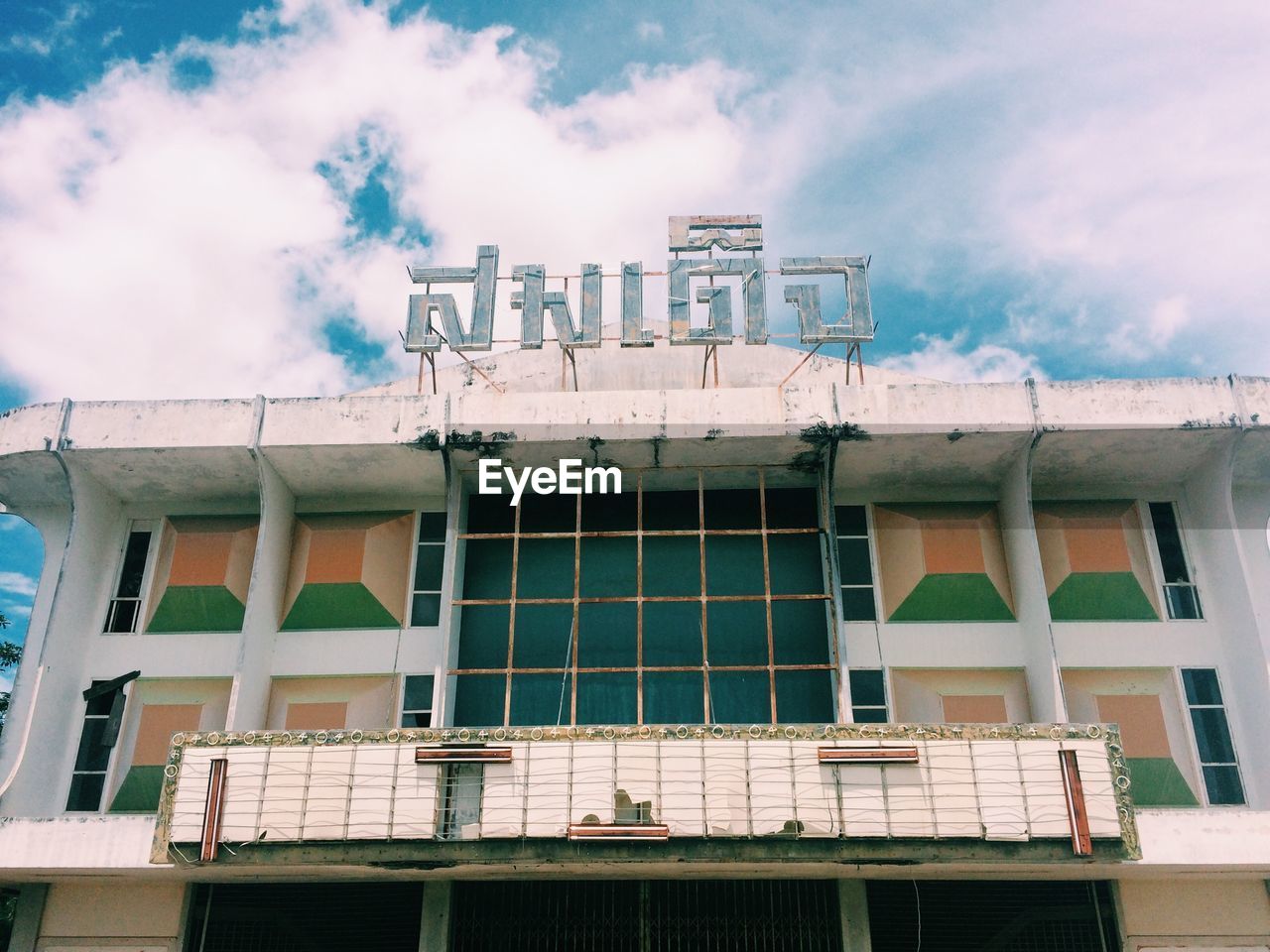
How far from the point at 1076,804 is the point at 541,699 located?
847 cm

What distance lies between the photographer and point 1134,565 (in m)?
17.2

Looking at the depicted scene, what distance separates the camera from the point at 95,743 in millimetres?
16844

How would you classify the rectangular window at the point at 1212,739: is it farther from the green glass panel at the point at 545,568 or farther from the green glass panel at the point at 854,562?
the green glass panel at the point at 545,568

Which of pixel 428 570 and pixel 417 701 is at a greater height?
pixel 428 570

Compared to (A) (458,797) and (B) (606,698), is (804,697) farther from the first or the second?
(A) (458,797)

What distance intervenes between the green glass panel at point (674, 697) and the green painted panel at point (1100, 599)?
20.4 ft

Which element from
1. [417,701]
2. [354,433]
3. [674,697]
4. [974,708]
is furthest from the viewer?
[674,697]

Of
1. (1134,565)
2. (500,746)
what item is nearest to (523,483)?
(500,746)

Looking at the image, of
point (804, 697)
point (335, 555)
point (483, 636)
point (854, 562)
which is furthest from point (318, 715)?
point (854, 562)

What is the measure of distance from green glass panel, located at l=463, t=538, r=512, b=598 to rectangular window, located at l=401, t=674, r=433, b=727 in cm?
171

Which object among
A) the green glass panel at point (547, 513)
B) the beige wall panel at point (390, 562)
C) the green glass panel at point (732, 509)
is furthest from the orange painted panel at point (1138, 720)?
the beige wall panel at point (390, 562)

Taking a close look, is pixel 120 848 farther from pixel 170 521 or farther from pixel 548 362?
pixel 548 362

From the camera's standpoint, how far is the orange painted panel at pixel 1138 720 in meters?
16.1

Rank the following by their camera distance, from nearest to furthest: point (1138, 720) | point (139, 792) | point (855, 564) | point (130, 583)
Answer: point (1138, 720) < point (139, 792) < point (855, 564) < point (130, 583)
